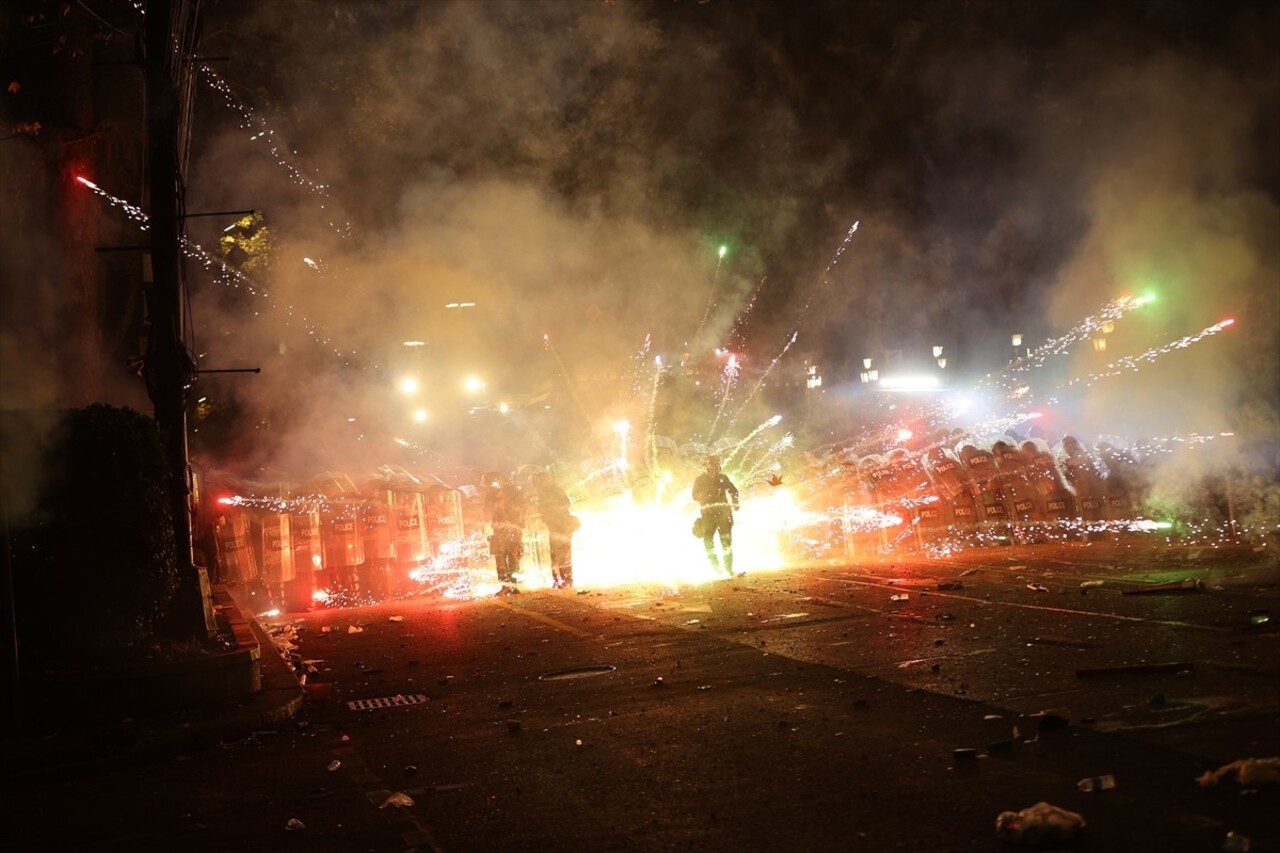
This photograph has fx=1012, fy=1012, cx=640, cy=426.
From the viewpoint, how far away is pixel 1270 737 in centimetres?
393

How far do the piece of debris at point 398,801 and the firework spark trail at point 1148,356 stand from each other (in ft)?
65.3

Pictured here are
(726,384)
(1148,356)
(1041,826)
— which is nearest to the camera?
(1041,826)

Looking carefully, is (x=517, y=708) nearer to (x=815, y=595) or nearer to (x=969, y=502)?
(x=815, y=595)


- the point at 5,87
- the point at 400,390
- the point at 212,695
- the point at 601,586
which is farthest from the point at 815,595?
the point at 400,390

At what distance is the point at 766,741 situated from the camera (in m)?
4.71

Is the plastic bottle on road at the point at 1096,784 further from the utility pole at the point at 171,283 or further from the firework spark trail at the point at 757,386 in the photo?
the firework spark trail at the point at 757,386

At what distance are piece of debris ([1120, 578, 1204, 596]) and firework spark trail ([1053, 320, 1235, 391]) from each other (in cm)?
1365

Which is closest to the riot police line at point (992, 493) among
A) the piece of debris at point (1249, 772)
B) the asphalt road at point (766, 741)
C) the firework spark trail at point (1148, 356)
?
the asphalt road at point (766, 741)

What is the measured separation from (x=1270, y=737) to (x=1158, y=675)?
4.45ft

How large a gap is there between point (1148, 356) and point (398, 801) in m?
22.6

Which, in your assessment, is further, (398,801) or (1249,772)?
(398,801)

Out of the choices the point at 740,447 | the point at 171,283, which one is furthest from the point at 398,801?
the point at 740,447

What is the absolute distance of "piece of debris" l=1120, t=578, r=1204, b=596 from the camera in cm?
804

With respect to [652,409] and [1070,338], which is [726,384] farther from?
[1070,338]
